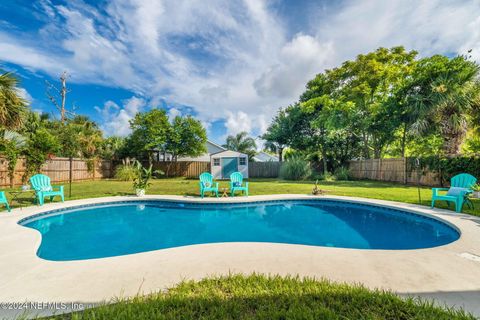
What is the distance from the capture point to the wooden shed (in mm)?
17422

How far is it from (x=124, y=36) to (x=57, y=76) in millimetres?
15450

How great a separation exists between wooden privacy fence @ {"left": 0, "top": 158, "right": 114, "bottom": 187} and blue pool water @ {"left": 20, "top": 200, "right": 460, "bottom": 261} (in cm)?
317

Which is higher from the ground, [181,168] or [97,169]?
[181,168]

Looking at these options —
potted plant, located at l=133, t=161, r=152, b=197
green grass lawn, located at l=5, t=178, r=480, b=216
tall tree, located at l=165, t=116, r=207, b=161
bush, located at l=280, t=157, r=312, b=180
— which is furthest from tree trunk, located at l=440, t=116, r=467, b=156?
tall tree, located at l=165, t=116, r=207, b=161

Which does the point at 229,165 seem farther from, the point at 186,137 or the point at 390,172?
the point at 390,172

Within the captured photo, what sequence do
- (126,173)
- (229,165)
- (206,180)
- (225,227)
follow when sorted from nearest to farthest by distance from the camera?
(225,227) → (206,180) → (126,173) → (229,165)

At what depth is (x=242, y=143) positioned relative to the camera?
2556 cm

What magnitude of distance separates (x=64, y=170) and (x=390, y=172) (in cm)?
2113

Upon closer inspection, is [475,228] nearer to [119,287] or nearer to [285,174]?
[119,287]

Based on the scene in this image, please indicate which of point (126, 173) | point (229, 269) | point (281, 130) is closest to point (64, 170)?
point (126, 173)

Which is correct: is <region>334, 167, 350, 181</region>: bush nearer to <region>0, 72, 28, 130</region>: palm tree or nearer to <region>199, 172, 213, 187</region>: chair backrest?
<region>199, 172, 213, 187</region>: chair backrest

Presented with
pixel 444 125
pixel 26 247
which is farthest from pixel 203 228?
pixel 444 125

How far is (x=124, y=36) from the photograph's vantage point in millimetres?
8953

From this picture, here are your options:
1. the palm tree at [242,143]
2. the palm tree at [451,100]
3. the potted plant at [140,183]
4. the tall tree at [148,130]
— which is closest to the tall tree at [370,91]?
the palm tree at [451,100]
